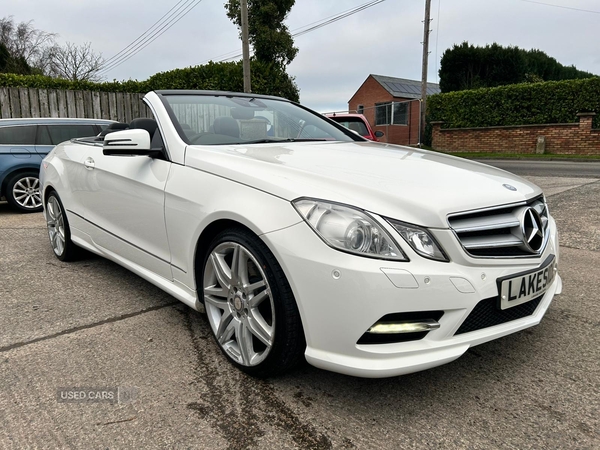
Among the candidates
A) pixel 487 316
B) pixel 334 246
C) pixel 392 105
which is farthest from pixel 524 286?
pixel 392 105

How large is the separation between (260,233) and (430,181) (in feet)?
2.73

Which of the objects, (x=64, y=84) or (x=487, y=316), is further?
(x=64, y=84)

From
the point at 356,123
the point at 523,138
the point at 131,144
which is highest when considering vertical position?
the point at 356,123

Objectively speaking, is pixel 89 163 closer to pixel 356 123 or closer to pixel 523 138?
pixel 356 123

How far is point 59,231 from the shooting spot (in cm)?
440

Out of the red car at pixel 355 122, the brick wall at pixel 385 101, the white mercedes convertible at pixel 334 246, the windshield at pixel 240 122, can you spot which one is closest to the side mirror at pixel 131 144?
the white mercedes convertible at pixel 334 246

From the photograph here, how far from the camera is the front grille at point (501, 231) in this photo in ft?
6.58

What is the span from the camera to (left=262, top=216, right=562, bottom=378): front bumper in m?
1.84

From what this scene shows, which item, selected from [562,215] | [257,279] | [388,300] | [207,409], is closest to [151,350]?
[207,409]

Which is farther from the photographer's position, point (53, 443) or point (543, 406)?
point (543, 406)

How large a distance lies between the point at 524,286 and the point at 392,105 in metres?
23.4

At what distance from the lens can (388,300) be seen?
1828mm

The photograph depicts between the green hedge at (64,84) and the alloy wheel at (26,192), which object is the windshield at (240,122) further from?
the green hedge at (64,84)

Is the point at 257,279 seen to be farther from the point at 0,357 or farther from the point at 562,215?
the point at 562,215
